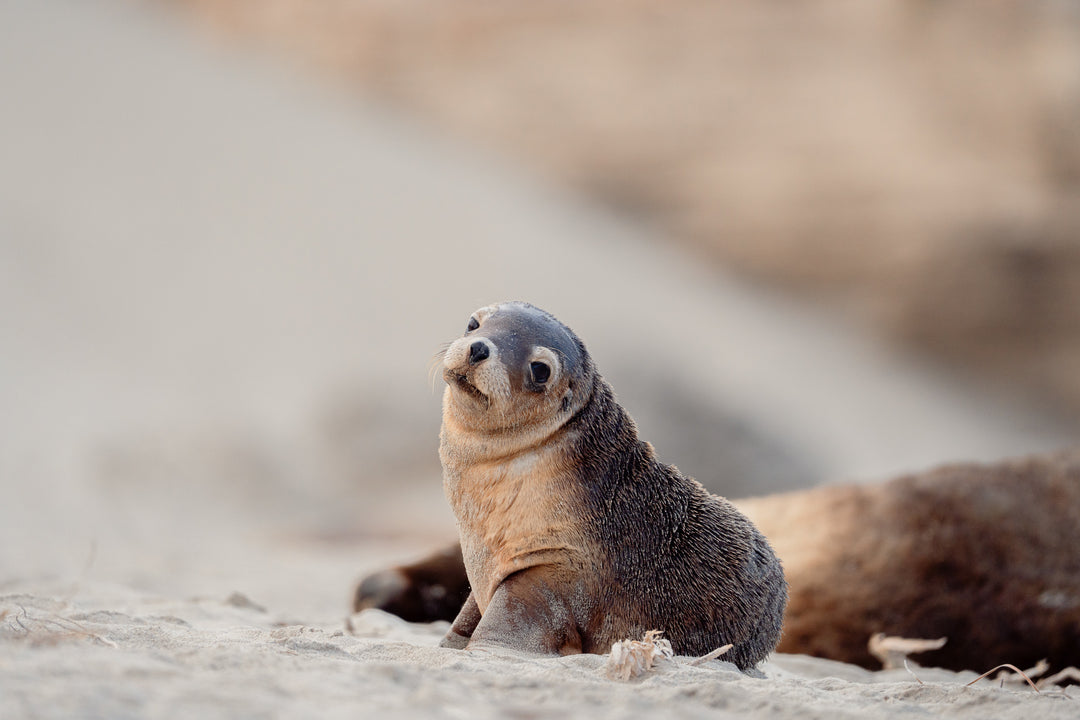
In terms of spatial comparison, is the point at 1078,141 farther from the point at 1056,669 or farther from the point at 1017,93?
the point at 1056,669

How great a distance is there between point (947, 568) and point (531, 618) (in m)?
2.61

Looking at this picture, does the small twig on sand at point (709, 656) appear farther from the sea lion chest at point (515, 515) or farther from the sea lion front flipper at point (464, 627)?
the sea lion front flipper at point (464, 627)

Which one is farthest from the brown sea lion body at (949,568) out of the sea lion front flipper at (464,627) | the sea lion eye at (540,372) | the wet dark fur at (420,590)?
the sea lion eye at (540,372)

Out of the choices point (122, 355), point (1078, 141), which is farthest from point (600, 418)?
point (1078, 141)

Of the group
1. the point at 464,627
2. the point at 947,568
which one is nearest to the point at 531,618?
the point at 464,627

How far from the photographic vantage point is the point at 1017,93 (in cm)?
2228

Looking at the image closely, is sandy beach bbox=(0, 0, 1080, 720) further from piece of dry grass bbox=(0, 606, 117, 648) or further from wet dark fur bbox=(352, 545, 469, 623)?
wet dark fur bbox=(352, 545, 469, 623)

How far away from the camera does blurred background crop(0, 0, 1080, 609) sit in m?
14.6

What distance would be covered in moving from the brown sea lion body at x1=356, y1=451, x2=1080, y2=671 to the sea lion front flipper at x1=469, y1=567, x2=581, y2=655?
5.91 feet

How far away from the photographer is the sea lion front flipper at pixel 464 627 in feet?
12.9

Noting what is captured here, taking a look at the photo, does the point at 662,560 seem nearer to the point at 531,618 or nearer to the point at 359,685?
the point at 531,618

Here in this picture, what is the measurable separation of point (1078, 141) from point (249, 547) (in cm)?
1831

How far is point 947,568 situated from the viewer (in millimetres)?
5363

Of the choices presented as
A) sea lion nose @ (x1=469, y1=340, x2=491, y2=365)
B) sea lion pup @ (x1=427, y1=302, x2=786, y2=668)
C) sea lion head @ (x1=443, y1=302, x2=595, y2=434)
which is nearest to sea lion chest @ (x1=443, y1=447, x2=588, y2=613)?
sea lion pup @ (x1=427, y1=302, x2=786, y2=668)
